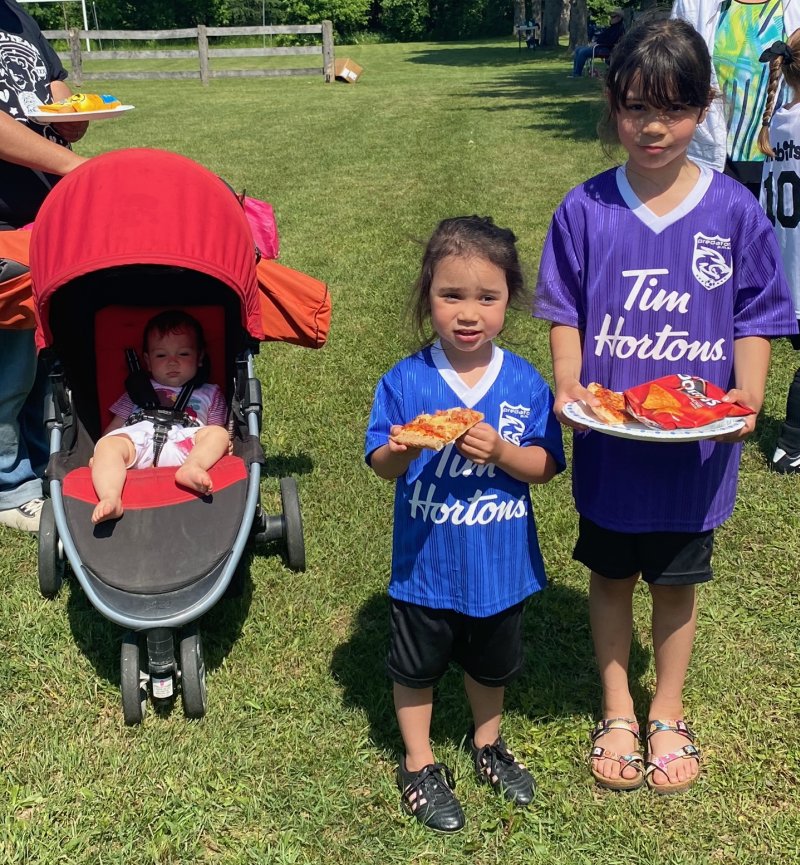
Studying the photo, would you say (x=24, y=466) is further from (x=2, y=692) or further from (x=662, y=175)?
(x=662, y=175)

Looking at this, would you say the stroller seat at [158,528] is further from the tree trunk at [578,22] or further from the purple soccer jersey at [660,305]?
the tree trunk at [578,22]

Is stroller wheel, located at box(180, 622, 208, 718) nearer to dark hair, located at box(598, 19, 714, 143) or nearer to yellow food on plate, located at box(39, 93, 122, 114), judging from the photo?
dark hair, located at box(598, 19, 714, 143)

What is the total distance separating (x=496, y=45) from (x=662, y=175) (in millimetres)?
43145

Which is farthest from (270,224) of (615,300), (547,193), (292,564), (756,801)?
(547,193)

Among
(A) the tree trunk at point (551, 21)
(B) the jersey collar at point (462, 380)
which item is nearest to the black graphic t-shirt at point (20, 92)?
(B) the jersey collar at point (462, 380)

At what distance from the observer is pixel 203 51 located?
907 inches

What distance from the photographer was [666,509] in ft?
8.21

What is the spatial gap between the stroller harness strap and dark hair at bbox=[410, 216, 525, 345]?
1.50 metres

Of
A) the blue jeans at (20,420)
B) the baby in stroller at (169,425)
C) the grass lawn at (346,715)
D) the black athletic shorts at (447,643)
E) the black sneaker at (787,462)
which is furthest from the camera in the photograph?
the black sneaker at (787,462)

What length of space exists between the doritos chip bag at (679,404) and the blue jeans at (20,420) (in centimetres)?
290

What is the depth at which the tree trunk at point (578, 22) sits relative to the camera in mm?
32031

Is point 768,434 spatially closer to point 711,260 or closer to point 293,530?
point 293,530

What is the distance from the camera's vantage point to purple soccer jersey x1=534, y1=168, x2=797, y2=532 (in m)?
2.34

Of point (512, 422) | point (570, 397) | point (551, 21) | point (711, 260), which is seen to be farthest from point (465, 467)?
point (551, 21)
